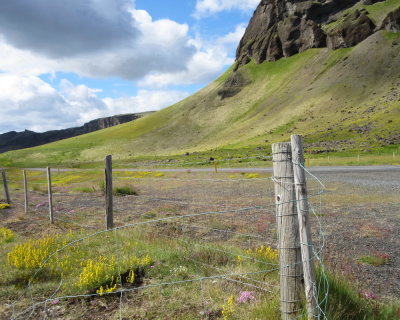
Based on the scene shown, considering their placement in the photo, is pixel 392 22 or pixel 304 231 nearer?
pixel 304 231

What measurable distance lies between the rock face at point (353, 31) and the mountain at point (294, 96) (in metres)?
0.31

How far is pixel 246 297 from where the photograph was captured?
4.66 meters

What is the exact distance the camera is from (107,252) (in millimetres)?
7438

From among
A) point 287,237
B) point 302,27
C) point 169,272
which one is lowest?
point 169,272

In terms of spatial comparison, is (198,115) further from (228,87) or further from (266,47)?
(266,47)

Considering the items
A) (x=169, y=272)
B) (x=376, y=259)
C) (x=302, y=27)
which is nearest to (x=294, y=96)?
(x=302, y=27)

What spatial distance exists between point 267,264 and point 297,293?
1.98 m

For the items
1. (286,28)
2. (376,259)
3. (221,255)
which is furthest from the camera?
(286,28)

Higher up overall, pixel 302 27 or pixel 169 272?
pixel 302 27

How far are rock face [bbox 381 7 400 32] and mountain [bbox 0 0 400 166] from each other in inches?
10.6

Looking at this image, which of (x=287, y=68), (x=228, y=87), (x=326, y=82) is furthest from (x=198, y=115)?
(x=326, y=82)

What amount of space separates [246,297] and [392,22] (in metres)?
109

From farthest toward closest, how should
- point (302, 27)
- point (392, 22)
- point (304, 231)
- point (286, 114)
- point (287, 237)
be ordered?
1. point (302, 27)
2. point (286, 114)
3. point (392, 22)
4. point (287, 237)
5. point (304, 231)

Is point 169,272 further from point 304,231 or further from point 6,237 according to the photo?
point 6,237
